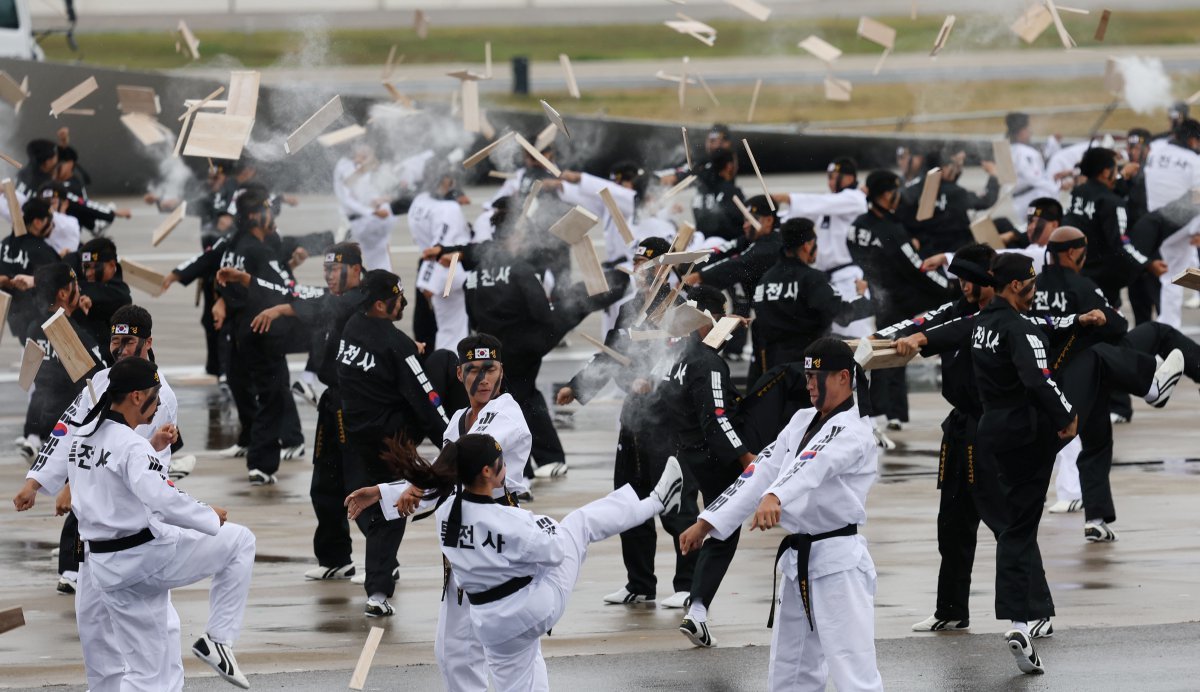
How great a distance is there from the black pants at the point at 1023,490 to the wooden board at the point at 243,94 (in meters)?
4.84

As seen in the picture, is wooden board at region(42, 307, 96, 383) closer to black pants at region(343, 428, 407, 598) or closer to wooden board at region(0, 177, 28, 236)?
black pants at region(343, 428, 407, 598)

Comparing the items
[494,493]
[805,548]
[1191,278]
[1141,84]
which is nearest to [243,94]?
[494,493]

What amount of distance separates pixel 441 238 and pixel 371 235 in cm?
228

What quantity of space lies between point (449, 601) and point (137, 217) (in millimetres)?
25159

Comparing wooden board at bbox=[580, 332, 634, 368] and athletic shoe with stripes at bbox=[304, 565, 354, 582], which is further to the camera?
athletic shoe with stripes at bbox=[304, 565, 354, 582]

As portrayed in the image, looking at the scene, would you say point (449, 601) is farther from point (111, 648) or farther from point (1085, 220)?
point (1085, 220)

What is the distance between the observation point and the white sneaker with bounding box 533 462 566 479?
13633mm

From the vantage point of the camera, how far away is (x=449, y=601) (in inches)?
310

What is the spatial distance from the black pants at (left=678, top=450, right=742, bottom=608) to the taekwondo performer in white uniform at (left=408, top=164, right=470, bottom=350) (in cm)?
613

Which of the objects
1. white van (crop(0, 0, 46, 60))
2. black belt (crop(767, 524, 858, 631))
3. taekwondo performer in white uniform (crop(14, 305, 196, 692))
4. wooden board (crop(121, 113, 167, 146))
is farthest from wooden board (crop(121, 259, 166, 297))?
white van (crop(0, 0, 46, 60))

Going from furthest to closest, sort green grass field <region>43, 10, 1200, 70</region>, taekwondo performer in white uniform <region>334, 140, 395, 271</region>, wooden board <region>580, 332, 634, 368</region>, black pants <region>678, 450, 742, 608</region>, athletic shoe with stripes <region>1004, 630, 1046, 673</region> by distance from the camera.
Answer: green grass field <region>43, 10, 1200, 70</region>
taekwondo performer in white uniform <region>334, 140, 395, 271</region>
wooden board <region>580, 332, 634, 368</region>
black pants <region>678, 450, 742, 608</region>
athletic shoe with stripes <region>1004, 630, 1046, 673</region>

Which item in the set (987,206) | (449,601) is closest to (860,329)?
(987,206)

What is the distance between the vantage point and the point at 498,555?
722 cm

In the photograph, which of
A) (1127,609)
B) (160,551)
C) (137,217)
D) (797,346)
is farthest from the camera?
(137,217)
